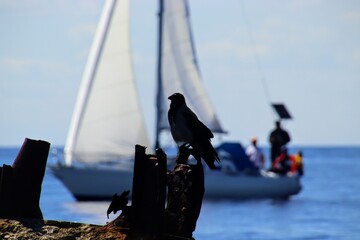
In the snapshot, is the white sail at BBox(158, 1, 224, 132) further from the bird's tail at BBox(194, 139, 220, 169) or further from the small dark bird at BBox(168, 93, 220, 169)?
the bird's tail at BBox(194, 139, 220, 169)

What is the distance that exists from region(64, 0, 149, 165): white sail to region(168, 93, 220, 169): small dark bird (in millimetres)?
34452

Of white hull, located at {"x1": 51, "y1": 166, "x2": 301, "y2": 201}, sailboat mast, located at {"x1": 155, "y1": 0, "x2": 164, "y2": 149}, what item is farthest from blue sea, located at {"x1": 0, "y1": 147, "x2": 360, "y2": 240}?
sailboat mast, located at {"x1": 155, "y1": 0, "x2": 164, "y2": 149}

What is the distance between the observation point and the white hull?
45.6m

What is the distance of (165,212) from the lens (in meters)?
9.48

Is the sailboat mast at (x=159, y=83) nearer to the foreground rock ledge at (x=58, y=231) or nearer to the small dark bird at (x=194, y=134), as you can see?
the small dark bird at (x=194, y=134)

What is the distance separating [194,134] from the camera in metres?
10.2

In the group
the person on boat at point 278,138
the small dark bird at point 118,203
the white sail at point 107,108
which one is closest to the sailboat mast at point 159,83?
the white sail at point 107,108

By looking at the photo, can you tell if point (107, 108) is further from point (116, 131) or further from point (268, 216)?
point (268, 216)

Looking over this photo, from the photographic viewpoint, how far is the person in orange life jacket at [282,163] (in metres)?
44.5

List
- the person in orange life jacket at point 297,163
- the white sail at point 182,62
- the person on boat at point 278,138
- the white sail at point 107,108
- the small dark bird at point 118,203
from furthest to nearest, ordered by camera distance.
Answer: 1. the white sail at point 182,62
2. the person in orange life jacket at point 297,163
3. the white sail at point 107,108
4. the person on boat at point 278,138
5. the small dark bird at point 118,203

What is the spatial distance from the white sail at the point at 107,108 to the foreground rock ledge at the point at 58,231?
35.4m

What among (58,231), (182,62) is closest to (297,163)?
(182,62)

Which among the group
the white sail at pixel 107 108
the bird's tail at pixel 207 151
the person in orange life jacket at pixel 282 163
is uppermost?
the white sail at pixel 107 108

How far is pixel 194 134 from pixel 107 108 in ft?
117
